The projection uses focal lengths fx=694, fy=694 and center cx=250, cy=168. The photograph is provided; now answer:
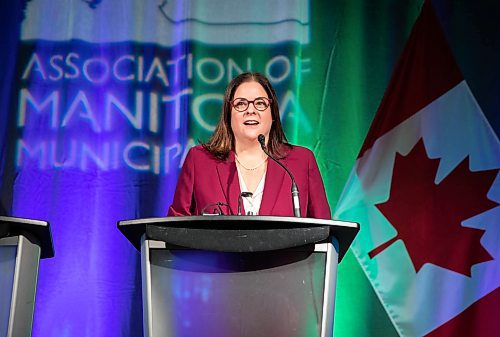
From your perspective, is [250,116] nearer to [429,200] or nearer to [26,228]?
[26,228]

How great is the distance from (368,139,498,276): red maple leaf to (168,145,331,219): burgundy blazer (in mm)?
859

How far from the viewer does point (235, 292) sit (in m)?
1.78

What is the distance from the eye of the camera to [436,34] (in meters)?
3.48

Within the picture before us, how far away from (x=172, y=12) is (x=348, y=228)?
209 centimetres

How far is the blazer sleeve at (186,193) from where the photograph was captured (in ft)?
8.29

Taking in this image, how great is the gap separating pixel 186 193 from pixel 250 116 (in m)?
0.38

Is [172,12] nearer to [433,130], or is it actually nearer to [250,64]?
[250,64]

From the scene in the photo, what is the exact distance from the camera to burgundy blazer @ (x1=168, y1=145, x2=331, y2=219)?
2.48m

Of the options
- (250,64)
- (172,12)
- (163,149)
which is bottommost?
(163,149)

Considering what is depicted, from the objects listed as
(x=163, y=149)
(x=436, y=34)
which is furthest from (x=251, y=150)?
(x=436, y=34)

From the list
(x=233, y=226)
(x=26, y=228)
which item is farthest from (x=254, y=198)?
(x=26, y=228)

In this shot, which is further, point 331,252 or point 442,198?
point 442,198

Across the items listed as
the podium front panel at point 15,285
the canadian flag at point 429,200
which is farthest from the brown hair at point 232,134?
the podium front panel at point 15,285

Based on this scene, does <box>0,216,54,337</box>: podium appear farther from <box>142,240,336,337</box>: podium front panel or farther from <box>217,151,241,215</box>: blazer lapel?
<box>217,151,241,215</box>: blazer lapel
